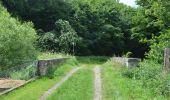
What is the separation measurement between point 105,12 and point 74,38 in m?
16.9

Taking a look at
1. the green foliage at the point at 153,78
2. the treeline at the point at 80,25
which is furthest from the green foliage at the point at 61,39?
the green foliage at the point at 153,78

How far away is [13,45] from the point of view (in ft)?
91.8

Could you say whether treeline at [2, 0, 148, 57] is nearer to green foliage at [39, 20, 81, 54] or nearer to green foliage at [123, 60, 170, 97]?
green foliage at [39, 20, 81, 54]

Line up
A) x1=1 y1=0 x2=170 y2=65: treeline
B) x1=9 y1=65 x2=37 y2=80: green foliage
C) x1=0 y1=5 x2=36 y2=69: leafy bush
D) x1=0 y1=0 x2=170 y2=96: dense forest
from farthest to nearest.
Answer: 1. x1=1 y1=0 x2=170 y2=65: treeline
2. x1=0 y1=0 x2=170 y2=96: dense forest
3. x1=0 y1=5 x2=36 y2=69: leafy bush
4. x1=9 y1=65 x2=37 y2=80: green foliage

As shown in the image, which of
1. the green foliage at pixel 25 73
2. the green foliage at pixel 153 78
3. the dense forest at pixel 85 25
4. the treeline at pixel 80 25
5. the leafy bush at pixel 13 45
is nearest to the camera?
the green foliage at pixel 153 78

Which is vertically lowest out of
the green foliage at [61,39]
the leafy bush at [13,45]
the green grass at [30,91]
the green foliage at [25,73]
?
the green grass at [30,91]

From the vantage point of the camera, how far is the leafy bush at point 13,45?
27.2 meters

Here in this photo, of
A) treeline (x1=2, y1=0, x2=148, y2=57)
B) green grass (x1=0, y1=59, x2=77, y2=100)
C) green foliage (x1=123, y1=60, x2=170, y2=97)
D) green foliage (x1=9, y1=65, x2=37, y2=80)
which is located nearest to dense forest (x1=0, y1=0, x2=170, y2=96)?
treeline (x1=2, y1=0, x2=148, y2=57)

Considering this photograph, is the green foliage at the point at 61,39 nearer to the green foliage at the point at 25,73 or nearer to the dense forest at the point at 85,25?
the dense forest at the point at 85,25

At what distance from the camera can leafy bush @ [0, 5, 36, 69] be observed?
89.2 ft

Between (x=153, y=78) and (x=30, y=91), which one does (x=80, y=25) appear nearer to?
(x=30, y=91)

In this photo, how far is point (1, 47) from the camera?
1061 inches

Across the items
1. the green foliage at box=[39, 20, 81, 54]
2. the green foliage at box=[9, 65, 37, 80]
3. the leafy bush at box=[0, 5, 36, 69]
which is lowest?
the green foliage at box=[9, 65, 37, 80]

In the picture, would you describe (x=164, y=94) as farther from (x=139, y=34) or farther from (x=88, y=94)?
(x=139, y=34)
